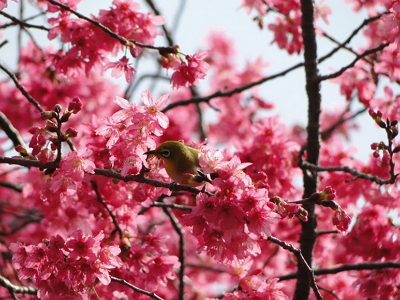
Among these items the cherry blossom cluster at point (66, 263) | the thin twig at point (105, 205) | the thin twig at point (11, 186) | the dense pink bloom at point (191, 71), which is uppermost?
the dense pink bloom at point (191, 71)

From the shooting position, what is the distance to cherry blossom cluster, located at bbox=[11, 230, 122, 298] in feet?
8.42

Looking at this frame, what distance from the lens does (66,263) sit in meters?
2.58

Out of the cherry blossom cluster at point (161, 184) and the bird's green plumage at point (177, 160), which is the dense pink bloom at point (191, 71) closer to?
the cherry blossom cluster at point (161, 184)

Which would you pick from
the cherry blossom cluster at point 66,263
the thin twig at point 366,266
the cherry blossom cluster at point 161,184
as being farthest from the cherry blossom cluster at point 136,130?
the thin twig at point 366,266

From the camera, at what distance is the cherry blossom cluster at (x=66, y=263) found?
2566mm

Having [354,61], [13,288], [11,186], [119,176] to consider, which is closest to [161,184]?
[119,176]

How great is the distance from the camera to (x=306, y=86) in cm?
406

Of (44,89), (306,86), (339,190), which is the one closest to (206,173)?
(306,86)

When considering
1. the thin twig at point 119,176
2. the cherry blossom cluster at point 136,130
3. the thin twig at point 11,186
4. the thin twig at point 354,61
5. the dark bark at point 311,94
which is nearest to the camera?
the thin twig at point 119,176

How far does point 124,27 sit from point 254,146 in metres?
1.35

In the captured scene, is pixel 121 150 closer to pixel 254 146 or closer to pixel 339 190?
pixel 254 146

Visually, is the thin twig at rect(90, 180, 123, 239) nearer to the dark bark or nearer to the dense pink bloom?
the dense pink bloom

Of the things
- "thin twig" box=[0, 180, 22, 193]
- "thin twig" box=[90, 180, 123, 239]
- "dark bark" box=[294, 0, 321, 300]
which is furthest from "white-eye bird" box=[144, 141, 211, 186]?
"thin twig" box=[0, 180, 22, 193]

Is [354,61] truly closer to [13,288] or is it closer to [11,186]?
[13,288]
